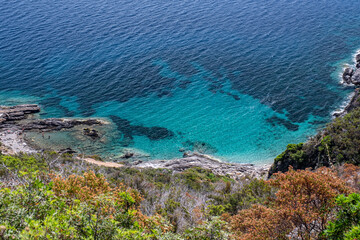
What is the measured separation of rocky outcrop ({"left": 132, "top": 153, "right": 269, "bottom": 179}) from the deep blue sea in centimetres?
149

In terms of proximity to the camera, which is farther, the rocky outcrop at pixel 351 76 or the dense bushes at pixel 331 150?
the rocky outcrop at pixel 351 76

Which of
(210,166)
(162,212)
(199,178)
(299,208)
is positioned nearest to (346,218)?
(299,208)

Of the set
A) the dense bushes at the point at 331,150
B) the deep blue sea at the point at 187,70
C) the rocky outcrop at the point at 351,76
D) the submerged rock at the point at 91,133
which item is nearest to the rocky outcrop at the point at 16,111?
the deep blue sea at the point at 187,70

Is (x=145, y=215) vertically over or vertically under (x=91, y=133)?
over

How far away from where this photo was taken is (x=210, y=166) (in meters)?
28.5

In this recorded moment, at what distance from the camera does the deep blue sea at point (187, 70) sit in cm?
3359

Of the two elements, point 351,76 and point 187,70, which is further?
point 187,70

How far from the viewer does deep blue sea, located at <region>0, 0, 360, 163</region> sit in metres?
33.6

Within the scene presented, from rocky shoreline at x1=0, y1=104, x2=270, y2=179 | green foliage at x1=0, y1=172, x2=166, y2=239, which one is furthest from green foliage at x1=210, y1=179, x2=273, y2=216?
rocky shoreline at x1=0, y1=104, x2=270, y2=179

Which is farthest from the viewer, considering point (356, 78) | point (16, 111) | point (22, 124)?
point (356, 78)

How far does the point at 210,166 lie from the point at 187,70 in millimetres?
22150

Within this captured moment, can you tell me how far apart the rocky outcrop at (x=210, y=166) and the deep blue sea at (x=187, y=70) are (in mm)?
1490

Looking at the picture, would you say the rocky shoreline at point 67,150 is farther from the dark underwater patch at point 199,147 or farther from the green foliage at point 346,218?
the green foliage at point 346,218

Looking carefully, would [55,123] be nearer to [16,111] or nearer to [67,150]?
[67,150]
